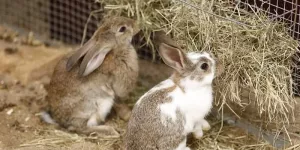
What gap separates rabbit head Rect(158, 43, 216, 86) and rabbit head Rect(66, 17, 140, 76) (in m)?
0.69

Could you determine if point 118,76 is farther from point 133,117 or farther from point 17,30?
point 17,30

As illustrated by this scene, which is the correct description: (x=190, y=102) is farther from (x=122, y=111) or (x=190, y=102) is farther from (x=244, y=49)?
(x=122, y=111)

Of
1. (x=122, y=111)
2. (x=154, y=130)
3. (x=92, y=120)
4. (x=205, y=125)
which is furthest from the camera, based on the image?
(x=122, y=111)

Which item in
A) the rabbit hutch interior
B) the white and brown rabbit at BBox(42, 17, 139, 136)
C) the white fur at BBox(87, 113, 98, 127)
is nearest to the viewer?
the rabbit hutch interior

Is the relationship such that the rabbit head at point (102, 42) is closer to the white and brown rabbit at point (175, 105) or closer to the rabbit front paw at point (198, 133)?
the white and brown rabbit at point (175, 105)

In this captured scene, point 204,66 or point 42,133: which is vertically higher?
point 204,66

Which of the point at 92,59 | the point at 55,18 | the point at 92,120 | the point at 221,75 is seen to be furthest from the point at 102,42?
the point at 55,18

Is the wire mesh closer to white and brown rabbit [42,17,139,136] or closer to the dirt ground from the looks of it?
white and brown rabbit [42,17,139,136]

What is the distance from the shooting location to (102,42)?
5652 millimetres

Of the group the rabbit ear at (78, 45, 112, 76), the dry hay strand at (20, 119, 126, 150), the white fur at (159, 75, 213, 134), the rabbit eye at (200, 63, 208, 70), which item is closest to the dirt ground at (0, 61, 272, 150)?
the dry hay strand at (20, 119, 126, 150)

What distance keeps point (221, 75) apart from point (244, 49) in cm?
27

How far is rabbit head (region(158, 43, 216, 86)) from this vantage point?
509 centimetres

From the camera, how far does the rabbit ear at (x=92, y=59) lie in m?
5.54

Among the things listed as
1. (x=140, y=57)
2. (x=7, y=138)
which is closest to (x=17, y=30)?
(x=140, y=57)
